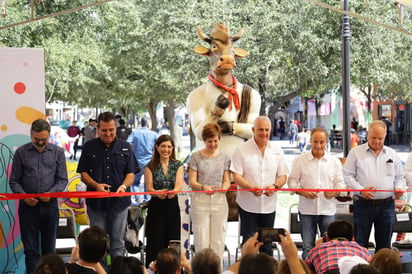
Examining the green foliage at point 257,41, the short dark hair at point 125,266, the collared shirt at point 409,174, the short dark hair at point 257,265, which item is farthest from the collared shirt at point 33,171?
the green foliage at point 257,41

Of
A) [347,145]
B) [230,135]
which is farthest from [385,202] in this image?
[347,145]

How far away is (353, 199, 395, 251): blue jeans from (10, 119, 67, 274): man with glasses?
3.10 m

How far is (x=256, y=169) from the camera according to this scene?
745 centimetres

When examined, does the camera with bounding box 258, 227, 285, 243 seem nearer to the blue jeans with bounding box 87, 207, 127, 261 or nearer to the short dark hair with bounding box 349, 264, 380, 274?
the short dark hair with bounding box 349, 264, 380, 274

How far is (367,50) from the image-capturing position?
18.9m

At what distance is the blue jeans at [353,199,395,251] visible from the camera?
741 cm

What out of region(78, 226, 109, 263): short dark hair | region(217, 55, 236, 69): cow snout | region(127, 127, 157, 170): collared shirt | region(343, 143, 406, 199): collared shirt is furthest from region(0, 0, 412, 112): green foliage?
region(78, 226, 109, 263): short dark hair

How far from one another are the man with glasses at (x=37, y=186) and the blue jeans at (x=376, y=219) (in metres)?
3.10

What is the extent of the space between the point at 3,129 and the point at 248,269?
4.72 metres

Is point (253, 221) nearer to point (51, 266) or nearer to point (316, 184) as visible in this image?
point (316, 184)

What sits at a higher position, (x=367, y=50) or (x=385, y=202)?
(x=367, y=50)

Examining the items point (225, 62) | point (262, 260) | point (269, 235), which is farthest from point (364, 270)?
point (225, 62)

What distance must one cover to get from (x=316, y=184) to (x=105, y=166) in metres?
2.21

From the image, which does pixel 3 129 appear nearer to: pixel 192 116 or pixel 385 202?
pixel 192 116
